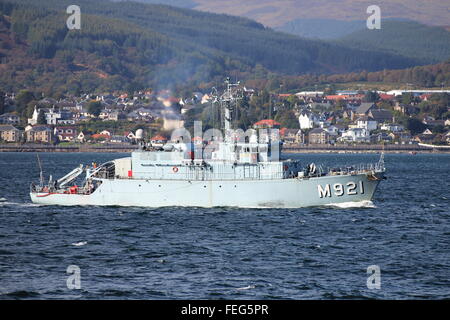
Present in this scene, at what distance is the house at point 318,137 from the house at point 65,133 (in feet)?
178

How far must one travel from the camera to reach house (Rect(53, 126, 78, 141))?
612 feet

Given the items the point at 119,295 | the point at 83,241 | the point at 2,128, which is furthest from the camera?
the point at 2,128

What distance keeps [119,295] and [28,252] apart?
33.3 feet

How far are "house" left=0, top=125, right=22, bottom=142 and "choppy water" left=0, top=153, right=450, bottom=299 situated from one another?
135 metres

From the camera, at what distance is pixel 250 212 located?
47156mm

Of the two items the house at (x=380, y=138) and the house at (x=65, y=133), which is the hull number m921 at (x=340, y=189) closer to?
the house at (x=380, y=138)

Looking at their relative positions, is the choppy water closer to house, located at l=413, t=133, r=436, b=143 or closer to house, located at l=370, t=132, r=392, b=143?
house, located at l=370, t=132, r=392, b=143

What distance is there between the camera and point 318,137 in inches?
7466

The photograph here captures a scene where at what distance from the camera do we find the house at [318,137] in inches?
7441

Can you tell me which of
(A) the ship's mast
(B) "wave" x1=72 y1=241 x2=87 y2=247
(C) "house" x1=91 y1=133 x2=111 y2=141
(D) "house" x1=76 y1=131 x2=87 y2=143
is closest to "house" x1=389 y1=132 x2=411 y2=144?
(C) "house" x1=91 y1=133 x2=111 y2=141

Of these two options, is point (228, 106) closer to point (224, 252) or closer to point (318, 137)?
point (224, 252)

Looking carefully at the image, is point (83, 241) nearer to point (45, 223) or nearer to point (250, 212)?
point (45, 223)

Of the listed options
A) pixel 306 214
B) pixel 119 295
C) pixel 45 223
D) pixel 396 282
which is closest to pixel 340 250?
pixel 396 282

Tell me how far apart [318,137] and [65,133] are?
58831 millimetres
